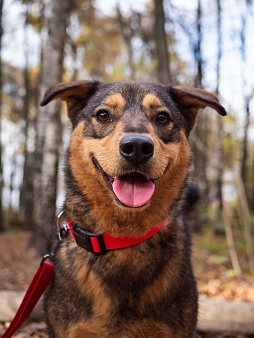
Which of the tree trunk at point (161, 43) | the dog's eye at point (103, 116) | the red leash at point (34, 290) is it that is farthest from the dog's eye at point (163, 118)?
the tree trunk at point (161, 43)

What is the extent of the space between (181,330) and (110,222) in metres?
0.98

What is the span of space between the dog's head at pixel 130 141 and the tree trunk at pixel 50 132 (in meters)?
4.83

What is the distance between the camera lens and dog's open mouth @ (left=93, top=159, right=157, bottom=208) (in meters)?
2.35

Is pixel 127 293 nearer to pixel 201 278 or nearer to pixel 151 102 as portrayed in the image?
pixel 151 102

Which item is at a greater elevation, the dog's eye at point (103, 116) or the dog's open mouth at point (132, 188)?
the dog's eye at point (103, 116)

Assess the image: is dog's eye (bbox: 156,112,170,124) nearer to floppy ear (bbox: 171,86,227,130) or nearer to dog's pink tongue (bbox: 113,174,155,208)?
floppy ear (bbox: 171,86,227,130)

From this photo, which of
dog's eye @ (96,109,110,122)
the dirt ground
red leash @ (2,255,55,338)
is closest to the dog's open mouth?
dog's eye @ (96,109,110,122)

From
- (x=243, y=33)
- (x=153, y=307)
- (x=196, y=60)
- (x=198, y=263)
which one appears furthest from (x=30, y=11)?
(x=153, y=307)

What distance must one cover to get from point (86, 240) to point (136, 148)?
0.85 meters

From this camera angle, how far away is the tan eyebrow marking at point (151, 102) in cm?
285

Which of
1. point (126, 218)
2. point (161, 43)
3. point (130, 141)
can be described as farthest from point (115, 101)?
point (161, 43)

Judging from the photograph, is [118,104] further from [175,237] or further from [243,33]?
[243,33]

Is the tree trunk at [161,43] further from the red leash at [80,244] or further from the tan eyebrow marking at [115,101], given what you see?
the red leash at [80,244]

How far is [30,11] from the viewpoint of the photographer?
53.2 feet
